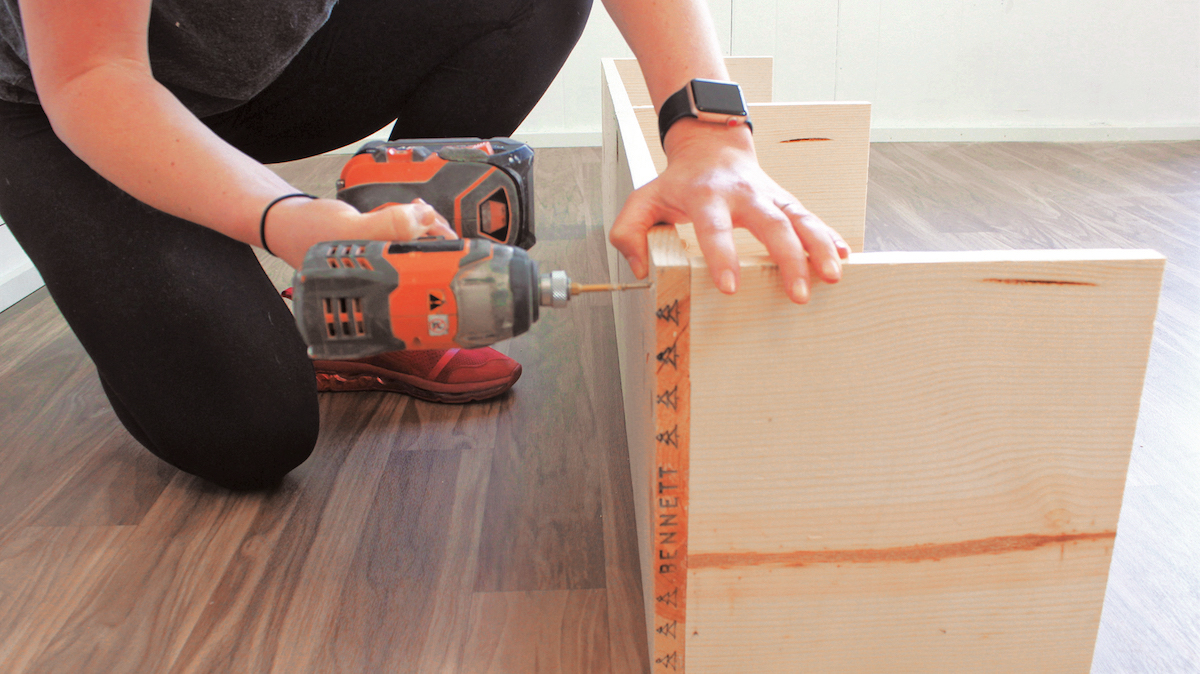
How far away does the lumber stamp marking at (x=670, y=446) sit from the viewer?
2.06 feet

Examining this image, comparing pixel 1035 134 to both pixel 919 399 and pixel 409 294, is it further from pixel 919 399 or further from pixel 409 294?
pixel 409 294

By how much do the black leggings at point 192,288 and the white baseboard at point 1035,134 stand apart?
2.56 m

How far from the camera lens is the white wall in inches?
125

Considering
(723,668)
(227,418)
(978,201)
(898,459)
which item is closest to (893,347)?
(898,459)

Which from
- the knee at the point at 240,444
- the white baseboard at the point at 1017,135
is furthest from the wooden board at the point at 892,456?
the white baseboard at the point at 1017,135

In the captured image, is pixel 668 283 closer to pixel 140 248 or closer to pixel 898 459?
pixel 898 459

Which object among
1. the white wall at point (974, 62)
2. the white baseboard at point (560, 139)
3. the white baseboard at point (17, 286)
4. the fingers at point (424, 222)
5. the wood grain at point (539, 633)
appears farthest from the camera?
the white baseboard at point (560, 139)

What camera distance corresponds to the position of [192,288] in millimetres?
1028

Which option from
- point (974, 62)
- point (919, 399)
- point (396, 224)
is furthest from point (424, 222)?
point (974, 62)

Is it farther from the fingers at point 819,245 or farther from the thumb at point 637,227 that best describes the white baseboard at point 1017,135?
the fingers at point 819,245

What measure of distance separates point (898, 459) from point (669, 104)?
453 mm

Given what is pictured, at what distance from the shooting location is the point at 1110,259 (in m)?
0.61

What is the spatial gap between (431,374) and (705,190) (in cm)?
78

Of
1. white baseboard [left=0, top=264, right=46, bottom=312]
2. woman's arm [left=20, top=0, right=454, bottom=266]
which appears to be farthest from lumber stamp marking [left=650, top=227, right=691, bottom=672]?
white baseboard [left=0, top=264, right=46, bottom=312]
